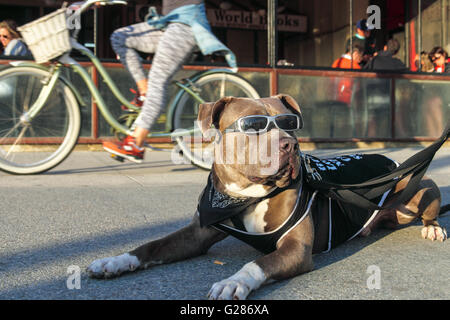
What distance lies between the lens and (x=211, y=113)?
2.43 m

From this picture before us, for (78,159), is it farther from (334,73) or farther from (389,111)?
(389,111)

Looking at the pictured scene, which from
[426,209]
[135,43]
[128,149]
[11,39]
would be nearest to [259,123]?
[426,209]

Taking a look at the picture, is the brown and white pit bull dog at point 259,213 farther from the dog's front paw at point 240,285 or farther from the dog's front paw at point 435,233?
the dog's front paw at point 435,233

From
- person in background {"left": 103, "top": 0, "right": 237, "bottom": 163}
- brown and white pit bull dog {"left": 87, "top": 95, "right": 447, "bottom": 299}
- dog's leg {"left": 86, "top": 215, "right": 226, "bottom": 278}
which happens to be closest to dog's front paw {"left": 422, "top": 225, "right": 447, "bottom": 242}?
brown and white pit bull dog {"left": 87, "top": 95, "right": 447, "bottom": 299}

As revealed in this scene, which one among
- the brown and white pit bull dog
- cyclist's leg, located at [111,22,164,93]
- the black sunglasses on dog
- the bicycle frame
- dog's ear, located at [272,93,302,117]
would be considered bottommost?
the brown and white pit bull dog

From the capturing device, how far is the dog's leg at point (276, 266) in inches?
69.0

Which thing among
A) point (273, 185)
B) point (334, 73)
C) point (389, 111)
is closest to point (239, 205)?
point (273, 185)

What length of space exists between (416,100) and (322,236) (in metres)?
7.51

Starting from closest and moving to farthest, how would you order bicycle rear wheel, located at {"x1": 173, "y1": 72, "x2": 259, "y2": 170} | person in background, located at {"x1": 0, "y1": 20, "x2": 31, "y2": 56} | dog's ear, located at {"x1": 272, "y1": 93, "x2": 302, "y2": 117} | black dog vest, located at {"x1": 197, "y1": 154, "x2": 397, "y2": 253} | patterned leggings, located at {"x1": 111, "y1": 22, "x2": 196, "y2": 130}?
black dog vest, located at {"x1": 197, "y1": 154, "x2": 397, "y2": 253} < dog's ear, located at {"x1": 272, "y1": 93, "x2": 302, "y2": 117} < patterned leggings, located at {"x1": 111, "y1": 22, "x2": 196, "y2": 130} < bicycle rear wheel, located at {"x1": 173, "y1": 72, "x2": 259, "y2": 170} < person in background, located at {"x1": 0, "y1": 20, "x2": 31, "y2": 56}

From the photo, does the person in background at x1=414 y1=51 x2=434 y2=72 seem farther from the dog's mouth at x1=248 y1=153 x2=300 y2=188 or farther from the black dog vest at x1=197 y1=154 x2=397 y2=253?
the dog's mouth at x1=248 y1=153 x2=300 y2=188

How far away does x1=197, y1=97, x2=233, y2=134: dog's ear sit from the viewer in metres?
2.44

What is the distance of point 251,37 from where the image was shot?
16.7 metres

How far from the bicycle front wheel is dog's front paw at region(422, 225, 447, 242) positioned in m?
3.25

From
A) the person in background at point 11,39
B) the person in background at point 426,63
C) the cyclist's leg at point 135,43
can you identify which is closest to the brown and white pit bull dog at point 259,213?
the cyclist's leg at point 135,43
